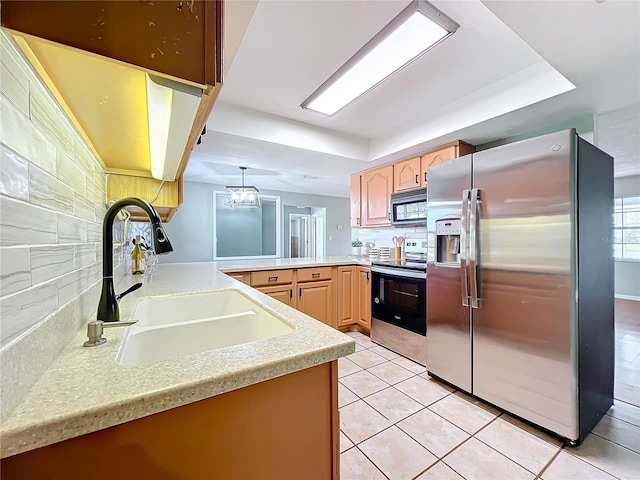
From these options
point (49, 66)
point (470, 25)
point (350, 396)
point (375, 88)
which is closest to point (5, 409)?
point (49, 66)

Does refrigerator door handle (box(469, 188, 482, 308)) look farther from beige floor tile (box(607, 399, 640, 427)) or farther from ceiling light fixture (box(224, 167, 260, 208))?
ceiling light fixture (box(224, 167, 260, 208))

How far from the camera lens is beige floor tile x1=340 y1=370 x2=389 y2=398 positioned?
1.99 meters

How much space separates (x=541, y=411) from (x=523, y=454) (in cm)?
27

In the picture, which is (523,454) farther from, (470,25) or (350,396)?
(470,25)

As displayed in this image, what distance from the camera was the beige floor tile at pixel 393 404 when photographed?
1.72 meters

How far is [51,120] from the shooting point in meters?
0.62

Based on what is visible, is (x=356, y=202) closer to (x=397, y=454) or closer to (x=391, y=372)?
(x=391, y=372)

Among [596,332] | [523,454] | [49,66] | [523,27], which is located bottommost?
[523,454]

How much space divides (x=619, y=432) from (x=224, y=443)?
7.43ft

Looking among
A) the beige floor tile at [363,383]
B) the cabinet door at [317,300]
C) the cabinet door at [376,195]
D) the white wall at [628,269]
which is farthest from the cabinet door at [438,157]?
the white wall at [628,269]

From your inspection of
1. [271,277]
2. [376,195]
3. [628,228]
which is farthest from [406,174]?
[628,228]

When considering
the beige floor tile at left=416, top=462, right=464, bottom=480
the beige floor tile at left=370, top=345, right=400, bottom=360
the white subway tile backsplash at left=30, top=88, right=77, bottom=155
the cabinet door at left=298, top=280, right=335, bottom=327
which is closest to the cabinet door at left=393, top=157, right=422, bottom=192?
the cabinet door at left=298, top=280, right=335, bottom=327

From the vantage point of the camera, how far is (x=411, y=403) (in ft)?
6.02

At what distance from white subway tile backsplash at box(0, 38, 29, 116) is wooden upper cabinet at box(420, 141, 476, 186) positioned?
2.48 m
